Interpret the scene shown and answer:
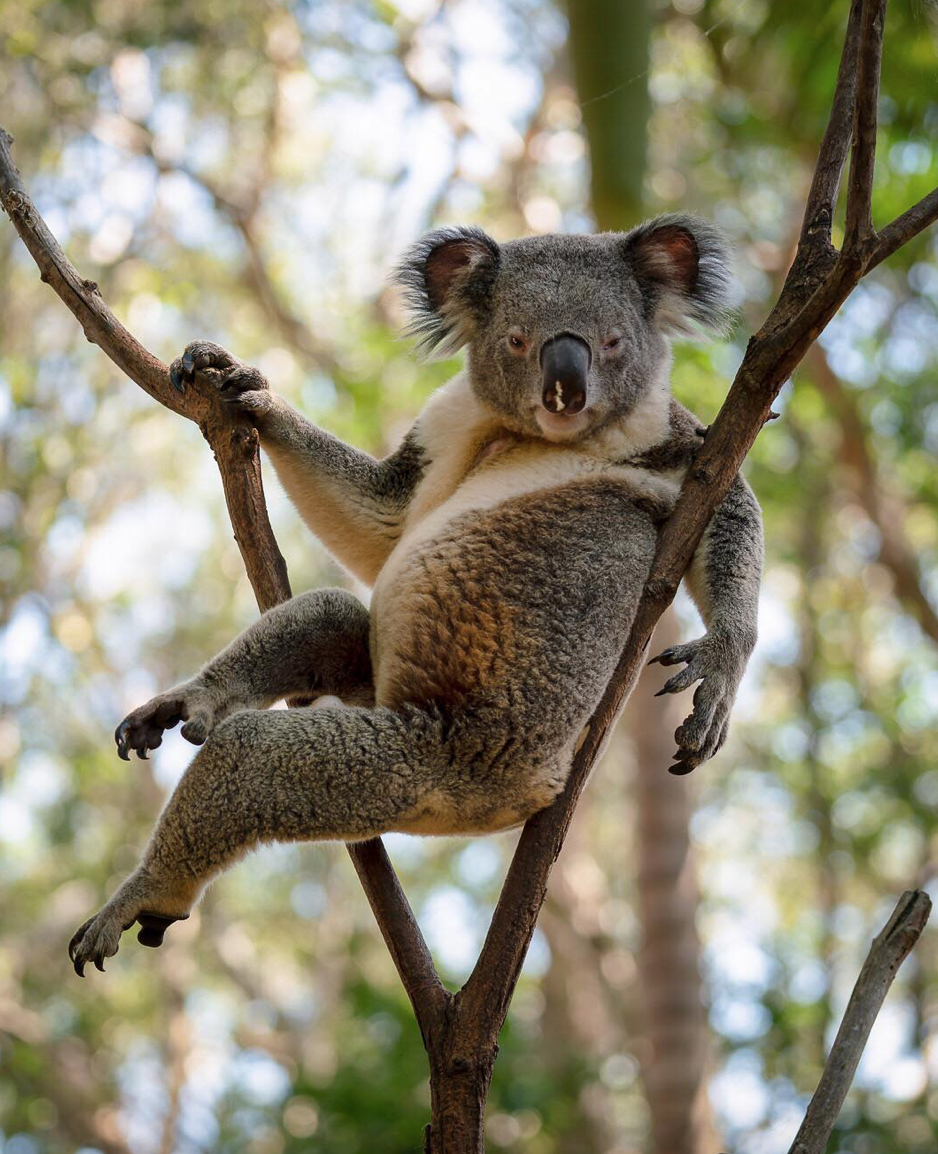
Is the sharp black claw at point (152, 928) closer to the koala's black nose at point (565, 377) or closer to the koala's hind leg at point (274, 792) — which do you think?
the koala's hind leg at point (274, 792)

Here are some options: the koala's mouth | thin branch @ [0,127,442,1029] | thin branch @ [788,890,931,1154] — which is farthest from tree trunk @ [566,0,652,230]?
thin branch @ [788,890,931,1154]

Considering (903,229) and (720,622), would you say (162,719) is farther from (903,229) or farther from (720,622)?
(903,229)

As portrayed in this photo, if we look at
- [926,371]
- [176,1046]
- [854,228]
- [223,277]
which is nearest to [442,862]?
[176,1046]

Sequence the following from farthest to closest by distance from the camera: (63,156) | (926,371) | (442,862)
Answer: (442,862) < (63,156) < (926,371)

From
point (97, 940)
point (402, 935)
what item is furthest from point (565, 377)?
point (97, 940)

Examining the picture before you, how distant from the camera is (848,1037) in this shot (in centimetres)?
253

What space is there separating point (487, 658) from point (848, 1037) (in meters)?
1.07

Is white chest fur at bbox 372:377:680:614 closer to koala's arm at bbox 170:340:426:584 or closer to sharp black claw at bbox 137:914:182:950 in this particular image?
koala's arm at bbox 170:340:426:584

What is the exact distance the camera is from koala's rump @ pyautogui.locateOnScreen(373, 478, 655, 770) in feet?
9.21

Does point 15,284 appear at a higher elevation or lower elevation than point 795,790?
higher

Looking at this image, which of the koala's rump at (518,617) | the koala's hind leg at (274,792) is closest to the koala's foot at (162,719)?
the koala's hind leg at (274,792)

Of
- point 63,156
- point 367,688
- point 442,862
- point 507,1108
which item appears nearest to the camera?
point 367,688

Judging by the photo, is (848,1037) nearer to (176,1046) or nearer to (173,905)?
(173,905)

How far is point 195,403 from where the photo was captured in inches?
127
